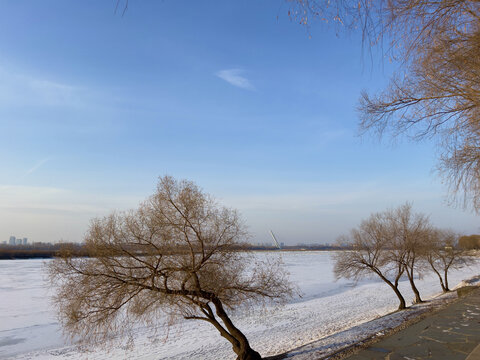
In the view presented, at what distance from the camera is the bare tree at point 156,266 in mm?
9414

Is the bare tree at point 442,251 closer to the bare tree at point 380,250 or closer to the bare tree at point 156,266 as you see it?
the bare tree at point 380,250

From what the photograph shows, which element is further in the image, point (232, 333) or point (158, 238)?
point (232, 333)

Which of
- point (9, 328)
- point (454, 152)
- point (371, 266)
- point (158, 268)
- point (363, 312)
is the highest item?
point (454, 152)

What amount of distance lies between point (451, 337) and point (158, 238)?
8.07 m

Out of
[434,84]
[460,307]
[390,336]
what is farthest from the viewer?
[460,307]

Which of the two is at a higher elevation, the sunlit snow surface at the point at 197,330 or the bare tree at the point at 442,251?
the bare tree at the point at 442,251

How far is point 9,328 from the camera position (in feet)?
56.9

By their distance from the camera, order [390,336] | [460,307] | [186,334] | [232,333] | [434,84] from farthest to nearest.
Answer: [186,334] < [460,307] < [232,333] < [390,336] < [434,84]

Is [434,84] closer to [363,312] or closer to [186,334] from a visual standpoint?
[186,334]

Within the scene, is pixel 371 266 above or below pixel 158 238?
below

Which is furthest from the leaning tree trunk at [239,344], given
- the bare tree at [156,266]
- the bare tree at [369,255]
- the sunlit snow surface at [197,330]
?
the bare tree at [369,255]

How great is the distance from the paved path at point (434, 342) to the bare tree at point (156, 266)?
13.0ft

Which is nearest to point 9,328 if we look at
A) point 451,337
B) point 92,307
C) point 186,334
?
point 186,334

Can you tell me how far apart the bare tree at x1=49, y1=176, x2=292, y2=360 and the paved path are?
3.95 metres
